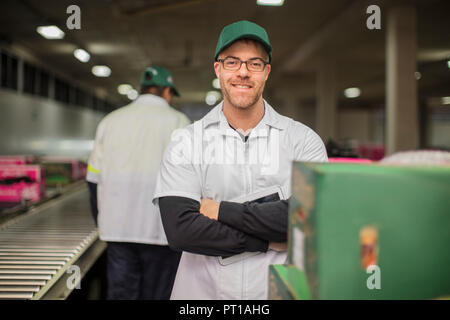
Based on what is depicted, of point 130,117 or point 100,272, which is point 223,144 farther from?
point 100,272

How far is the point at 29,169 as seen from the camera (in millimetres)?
3275

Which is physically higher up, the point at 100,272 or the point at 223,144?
the point at 223,144

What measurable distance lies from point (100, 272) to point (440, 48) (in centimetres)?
838

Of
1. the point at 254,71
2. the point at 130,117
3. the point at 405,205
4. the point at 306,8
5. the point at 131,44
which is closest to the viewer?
the point at 405,205

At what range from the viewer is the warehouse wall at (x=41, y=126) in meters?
7.45

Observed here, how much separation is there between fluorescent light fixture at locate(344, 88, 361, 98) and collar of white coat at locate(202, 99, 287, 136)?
15.6 metres

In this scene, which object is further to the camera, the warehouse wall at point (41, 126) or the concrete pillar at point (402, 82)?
the warehouse wall at point (41, 126)

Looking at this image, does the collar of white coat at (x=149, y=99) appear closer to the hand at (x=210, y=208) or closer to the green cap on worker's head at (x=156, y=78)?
the green cap on worker's head at (x=156, y=78)

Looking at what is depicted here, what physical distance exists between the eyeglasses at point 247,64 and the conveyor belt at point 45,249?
1125mm

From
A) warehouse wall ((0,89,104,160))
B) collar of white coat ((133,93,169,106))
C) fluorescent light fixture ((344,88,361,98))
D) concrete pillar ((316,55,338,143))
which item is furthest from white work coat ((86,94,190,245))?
fluorescent light fixture ((344,88,361,98))

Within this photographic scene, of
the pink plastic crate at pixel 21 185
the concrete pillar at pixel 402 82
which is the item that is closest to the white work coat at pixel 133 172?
the pink plastic crate at pixel 21 185

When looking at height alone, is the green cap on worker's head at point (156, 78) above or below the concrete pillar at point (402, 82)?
below

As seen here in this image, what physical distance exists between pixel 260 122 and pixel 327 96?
900 centimetres
